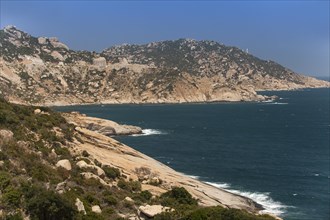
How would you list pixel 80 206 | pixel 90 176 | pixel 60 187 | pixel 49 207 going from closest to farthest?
pixel 49 207, pixel 80 206, pixel 60 187, pixel 90 176

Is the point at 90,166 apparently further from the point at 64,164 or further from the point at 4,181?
the point at 4,181

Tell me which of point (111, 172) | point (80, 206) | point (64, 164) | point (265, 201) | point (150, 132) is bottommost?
point (265, 201)

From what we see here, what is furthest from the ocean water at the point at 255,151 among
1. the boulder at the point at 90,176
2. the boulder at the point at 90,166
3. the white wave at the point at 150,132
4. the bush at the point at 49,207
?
the bush at the point at 49,207

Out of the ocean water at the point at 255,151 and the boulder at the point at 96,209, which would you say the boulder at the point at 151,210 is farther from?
the ocean water at the point at 255,151

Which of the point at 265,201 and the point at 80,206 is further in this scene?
the point at 265,201

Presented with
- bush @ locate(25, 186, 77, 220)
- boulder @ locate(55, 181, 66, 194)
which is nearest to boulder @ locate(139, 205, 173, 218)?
boulder @ locate(55, 181, 66, 194)

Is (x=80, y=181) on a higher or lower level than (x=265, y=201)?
higher

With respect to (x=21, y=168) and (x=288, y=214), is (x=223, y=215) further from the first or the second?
(x=288, y=214)

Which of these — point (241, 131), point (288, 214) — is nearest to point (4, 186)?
point (288, 214)

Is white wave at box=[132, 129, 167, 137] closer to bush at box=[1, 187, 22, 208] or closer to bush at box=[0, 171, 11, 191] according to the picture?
bush at box=[0, 171, 11, 191]

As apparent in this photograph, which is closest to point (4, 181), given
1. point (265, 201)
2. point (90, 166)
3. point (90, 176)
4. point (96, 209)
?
point (96, 209)
